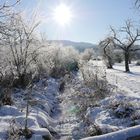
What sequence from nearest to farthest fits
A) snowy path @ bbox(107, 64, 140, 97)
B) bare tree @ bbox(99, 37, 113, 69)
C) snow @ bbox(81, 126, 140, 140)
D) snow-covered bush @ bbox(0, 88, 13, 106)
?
snow @ bbox(81, 126, 140, 140) → snow-covered bush @ bbox(0, 88, 13, 106) → snowy path @ bbox(107, 64, 140, 97) → bare tree @ bbox(99, 37, 113, 69)

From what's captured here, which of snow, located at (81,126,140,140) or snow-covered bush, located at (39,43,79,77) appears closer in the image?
snow, located at (81,126,140,140)

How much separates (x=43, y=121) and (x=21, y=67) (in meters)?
13.5

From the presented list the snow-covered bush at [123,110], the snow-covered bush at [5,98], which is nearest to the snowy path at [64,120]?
the snow-covered bush at [123,110]

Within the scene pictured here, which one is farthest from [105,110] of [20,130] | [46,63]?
[46,63]

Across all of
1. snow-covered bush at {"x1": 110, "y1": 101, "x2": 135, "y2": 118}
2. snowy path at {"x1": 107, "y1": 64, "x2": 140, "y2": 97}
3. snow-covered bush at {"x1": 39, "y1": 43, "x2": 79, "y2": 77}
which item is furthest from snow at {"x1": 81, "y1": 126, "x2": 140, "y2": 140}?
snow-covered bush at {"x1": 39, "y1": 43, "x2": 79, "y2": 77}

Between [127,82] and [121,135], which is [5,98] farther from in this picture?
[127,82]

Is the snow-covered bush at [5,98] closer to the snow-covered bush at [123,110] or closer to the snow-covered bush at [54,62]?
the snow-covered bush at [123,110]

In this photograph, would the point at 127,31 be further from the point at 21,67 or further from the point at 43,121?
the point at 43,121

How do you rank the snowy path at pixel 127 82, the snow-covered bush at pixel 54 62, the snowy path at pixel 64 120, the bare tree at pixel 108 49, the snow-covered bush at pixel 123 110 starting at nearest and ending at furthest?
the snowy path at pixel 64 120 → the snow-covered bush at pixel 123 110 → the snowy path at pixel 127 82 → the snow-covered bush at pixel 54 62 → the bare tree at pixel 108 49

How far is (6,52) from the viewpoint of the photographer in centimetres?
2756

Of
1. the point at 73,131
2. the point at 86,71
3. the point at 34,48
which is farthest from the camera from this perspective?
the point at 34,48

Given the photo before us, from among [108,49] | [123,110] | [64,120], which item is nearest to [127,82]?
[64,120]

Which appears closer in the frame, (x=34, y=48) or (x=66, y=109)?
(x=66, y=109)

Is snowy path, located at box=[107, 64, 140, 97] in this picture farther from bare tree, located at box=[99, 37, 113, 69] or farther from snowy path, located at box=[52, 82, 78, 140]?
bare tree, located at box=[99, 37, 113, 69]
